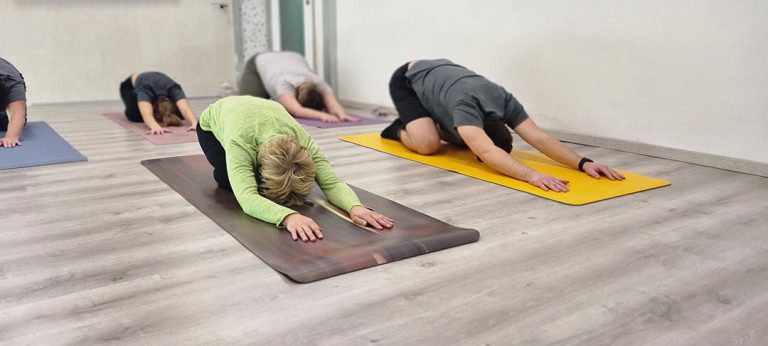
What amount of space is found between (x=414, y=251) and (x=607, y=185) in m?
1.27

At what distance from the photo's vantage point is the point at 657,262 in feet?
6.13

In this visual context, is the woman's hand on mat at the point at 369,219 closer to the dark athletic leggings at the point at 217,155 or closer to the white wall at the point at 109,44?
the dark athletic leggings at the point at 217,155

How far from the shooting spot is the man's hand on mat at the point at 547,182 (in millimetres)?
2620

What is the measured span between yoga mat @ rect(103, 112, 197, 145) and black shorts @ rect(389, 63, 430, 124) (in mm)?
1321

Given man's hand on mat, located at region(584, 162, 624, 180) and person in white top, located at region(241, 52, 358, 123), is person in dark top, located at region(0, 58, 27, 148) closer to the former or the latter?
person in white top, located at region(241, 52, 358, 123)

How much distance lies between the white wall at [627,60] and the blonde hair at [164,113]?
2059mm

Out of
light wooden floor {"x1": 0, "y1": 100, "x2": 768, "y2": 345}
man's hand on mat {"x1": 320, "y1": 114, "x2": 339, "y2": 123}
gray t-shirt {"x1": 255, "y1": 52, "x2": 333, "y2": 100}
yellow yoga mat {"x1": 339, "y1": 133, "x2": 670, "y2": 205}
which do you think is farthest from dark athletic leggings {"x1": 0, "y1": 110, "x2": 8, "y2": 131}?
yellow yoga mat {"x1": 339, "y1": 133, "x2": 670, "y2": 205}

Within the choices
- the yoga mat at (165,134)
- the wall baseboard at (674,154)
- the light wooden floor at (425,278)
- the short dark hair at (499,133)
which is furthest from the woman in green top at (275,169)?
the wall baseboard at (674,154)

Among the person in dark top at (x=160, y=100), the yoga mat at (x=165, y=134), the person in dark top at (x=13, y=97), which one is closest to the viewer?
the person in dark top at (x=13, y=97)

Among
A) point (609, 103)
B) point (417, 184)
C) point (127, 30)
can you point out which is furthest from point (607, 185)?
point (127, 30)

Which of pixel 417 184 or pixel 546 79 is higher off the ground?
pixel 546 79

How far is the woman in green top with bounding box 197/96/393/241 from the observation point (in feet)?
6.52

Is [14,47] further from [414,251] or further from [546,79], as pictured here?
[414,251]

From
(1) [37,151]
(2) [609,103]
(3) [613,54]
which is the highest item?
(3) [613,54]
